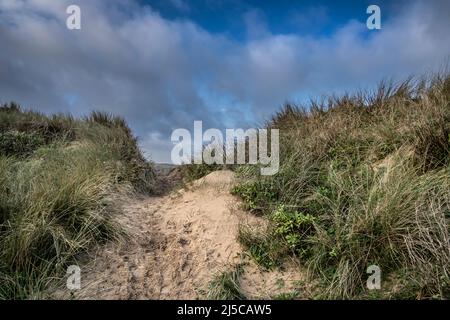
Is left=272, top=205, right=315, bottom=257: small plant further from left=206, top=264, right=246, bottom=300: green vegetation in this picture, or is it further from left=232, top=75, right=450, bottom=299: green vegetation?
left=206, top=264, right=246, bottom=300: green vegetation

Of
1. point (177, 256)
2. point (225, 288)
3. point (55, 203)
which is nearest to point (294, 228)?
point (225, 288)

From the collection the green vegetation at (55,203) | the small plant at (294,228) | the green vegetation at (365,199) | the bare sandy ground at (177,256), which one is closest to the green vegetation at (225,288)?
the bare sandy ground at (177,256)

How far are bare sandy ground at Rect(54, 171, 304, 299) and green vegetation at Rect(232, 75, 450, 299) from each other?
27 centimetres

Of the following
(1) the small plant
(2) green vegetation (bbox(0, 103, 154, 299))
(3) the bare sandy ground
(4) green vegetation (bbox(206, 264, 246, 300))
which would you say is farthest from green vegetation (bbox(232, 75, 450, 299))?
(2) green vegetation (bbox(0, 103, 154, 299))

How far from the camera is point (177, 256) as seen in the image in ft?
17.5

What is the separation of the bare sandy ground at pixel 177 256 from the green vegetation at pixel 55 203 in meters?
0.29

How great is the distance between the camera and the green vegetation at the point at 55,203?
14.7 ft

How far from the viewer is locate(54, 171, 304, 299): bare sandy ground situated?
4.68 meters

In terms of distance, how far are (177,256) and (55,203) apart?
166cm

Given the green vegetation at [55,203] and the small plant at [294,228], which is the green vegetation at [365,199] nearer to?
the small plant at [294,228]

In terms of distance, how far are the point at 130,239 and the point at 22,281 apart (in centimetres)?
148

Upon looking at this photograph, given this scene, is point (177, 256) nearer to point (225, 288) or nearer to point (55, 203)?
point (225, 288)

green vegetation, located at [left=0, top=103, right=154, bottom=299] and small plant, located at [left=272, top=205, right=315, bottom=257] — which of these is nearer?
green vegetation, located at [left=0, top=103, right=154, bottom=299]
